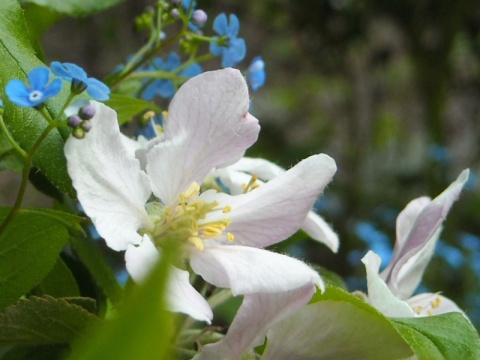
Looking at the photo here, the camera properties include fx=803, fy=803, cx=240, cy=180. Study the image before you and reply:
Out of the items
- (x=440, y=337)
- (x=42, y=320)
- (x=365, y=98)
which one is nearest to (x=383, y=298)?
(x=440, y=337)

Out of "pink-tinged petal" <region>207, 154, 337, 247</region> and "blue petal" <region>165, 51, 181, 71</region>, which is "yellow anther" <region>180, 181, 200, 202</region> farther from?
"blue petal" <region>165, 51, 181, 71</region>

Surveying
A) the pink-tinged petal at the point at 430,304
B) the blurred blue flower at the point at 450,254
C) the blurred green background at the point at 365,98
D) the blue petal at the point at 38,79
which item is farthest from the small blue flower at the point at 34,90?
the blurred blue flower at the point at 450,254

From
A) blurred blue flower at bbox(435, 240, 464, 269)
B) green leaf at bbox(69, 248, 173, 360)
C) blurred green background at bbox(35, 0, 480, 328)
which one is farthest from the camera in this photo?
blurred green background at bbox(35, 0, 480, 328)

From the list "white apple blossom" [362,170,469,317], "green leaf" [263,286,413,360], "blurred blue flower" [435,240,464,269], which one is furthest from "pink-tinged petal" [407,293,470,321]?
"blurred blue flower" [435,240,464,269]

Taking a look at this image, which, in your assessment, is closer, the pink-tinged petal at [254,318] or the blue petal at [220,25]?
the pink-tinged petal at [254,318]

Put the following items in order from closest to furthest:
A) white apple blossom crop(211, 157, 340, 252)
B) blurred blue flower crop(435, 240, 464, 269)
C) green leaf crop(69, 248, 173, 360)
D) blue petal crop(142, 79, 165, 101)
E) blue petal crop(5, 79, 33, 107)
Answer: green leaf crop(69, 248, 173, 360) → blue petal crop(5, 79, 33, 107) → white apple blossom crop(211, 157, 340, 252) → blue petal crop(142, 79, 165, 101) → blurred blue flower crop(435, 240, 464, 269)

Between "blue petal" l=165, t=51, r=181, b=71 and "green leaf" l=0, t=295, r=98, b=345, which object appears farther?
"blue petal" l=165, t=51, r=181, b=71

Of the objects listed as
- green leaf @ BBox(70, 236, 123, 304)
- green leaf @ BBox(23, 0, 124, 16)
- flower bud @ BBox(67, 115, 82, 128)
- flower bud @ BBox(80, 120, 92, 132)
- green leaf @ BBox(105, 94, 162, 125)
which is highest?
flower bud @ BBox(67, 115, 82, 128)

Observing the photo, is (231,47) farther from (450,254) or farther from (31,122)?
(450,254)

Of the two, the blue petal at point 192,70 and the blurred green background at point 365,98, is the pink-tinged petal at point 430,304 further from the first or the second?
the blurred green background at point 365,98
